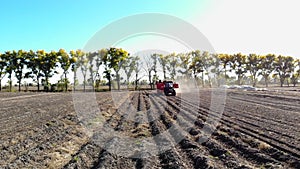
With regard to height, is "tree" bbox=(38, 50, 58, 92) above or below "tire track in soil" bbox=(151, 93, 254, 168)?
above

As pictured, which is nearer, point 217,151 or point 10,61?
point 217,151

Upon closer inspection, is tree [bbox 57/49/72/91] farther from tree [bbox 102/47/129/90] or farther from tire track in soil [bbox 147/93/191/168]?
tire track in soil [bbox 147/93/191/168]

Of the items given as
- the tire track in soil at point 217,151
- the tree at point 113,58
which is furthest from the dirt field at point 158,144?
the tree at point 113,58

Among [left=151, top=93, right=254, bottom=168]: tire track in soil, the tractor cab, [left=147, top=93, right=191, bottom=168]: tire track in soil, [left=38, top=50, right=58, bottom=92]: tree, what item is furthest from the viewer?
[left=38, top=50, right=58, bottom=92]: tree

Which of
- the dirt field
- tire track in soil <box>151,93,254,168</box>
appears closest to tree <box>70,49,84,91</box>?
the dirt field

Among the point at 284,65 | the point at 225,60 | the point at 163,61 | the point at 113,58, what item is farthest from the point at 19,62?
the point at 284,65

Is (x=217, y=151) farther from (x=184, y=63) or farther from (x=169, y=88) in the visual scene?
(x=184, y=63)

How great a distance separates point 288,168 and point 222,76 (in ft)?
233

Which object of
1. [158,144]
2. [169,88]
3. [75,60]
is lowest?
[158,144]

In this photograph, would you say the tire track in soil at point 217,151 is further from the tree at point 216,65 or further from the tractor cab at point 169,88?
the tree at point 216,65

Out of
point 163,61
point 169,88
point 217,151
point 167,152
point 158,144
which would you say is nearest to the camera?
point 217,151

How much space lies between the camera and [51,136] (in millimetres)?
10945

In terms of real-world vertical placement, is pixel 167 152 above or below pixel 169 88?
below

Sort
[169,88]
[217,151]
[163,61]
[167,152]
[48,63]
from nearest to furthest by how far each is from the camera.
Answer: [217,151]
[167,152]
[169,88]
[48,63]
[163,61]
